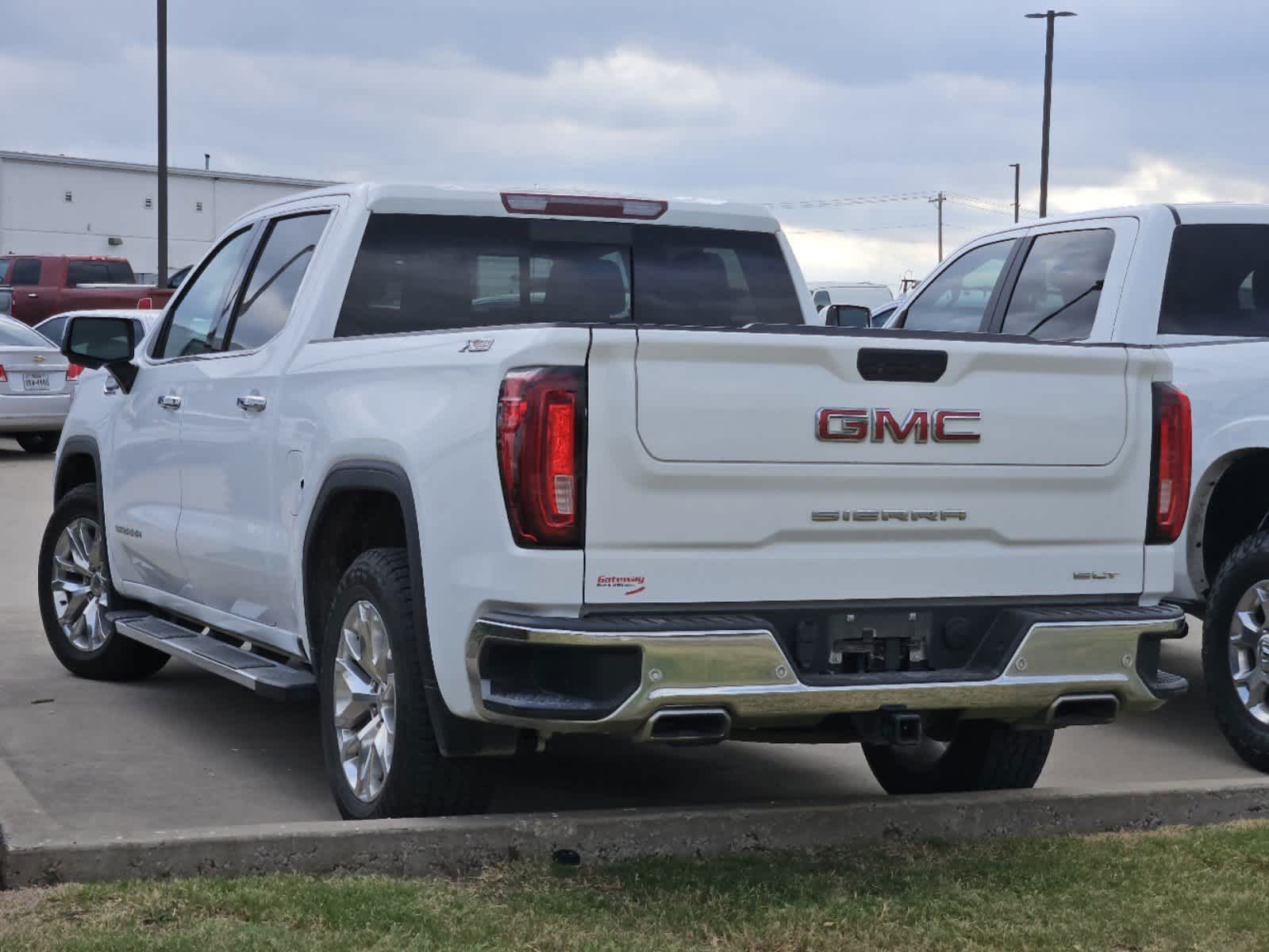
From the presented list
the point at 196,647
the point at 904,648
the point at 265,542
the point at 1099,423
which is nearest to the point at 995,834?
the point at 904,648

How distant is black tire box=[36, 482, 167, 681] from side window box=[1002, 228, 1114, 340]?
4.12 meters

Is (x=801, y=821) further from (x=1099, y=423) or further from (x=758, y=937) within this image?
(x=1099, y=423)

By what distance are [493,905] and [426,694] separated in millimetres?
645

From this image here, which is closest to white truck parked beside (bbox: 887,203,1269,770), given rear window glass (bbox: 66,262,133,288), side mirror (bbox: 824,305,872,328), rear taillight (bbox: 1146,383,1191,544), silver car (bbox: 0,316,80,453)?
side mirror (bbox: 824,305,872,328)

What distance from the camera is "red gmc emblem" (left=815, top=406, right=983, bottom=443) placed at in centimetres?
512

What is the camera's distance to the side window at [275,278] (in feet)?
22.2

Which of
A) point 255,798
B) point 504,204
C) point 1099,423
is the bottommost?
point 255,798

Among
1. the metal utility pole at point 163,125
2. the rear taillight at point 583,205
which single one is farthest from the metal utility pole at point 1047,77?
the rear taillight at point 583,205

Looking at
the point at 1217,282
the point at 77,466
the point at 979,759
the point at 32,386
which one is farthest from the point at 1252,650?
the point at 32,386

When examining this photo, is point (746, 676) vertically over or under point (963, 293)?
under

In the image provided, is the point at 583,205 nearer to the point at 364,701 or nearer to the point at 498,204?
the point at 498,204

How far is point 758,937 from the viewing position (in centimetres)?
472

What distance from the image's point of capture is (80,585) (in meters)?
8.67

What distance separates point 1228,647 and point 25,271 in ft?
108
